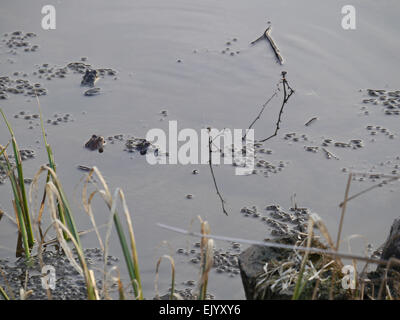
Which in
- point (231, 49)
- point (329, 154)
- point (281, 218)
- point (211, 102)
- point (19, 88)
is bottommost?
point (281, 218)

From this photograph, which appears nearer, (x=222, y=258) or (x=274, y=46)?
(x=222, y=258)

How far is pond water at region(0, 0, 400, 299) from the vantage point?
3695 millimetres

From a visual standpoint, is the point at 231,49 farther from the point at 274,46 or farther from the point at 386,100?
the point at 386,100

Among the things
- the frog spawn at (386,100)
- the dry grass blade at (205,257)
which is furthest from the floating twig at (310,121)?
the dry grass blade at (205,257)

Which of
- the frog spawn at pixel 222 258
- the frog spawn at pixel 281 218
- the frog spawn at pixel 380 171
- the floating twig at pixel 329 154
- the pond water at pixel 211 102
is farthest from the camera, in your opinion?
the floating twig at pixel 329 154

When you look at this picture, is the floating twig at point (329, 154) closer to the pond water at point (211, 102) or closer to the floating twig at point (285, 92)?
the pond water at point (211, 102)

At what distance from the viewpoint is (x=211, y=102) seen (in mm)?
4734

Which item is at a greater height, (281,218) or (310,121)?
(310,121)

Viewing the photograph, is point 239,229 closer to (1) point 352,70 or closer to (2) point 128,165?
(2) point 128,165

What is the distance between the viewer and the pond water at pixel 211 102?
145 inches

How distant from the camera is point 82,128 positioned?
4438 millimetres

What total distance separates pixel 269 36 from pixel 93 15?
1.75 meters

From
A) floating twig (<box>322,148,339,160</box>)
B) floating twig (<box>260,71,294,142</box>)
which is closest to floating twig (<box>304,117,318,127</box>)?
floating twig (<box>260,71,294,142</box>)

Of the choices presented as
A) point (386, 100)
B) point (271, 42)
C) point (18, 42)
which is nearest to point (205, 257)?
point (386, 100)
